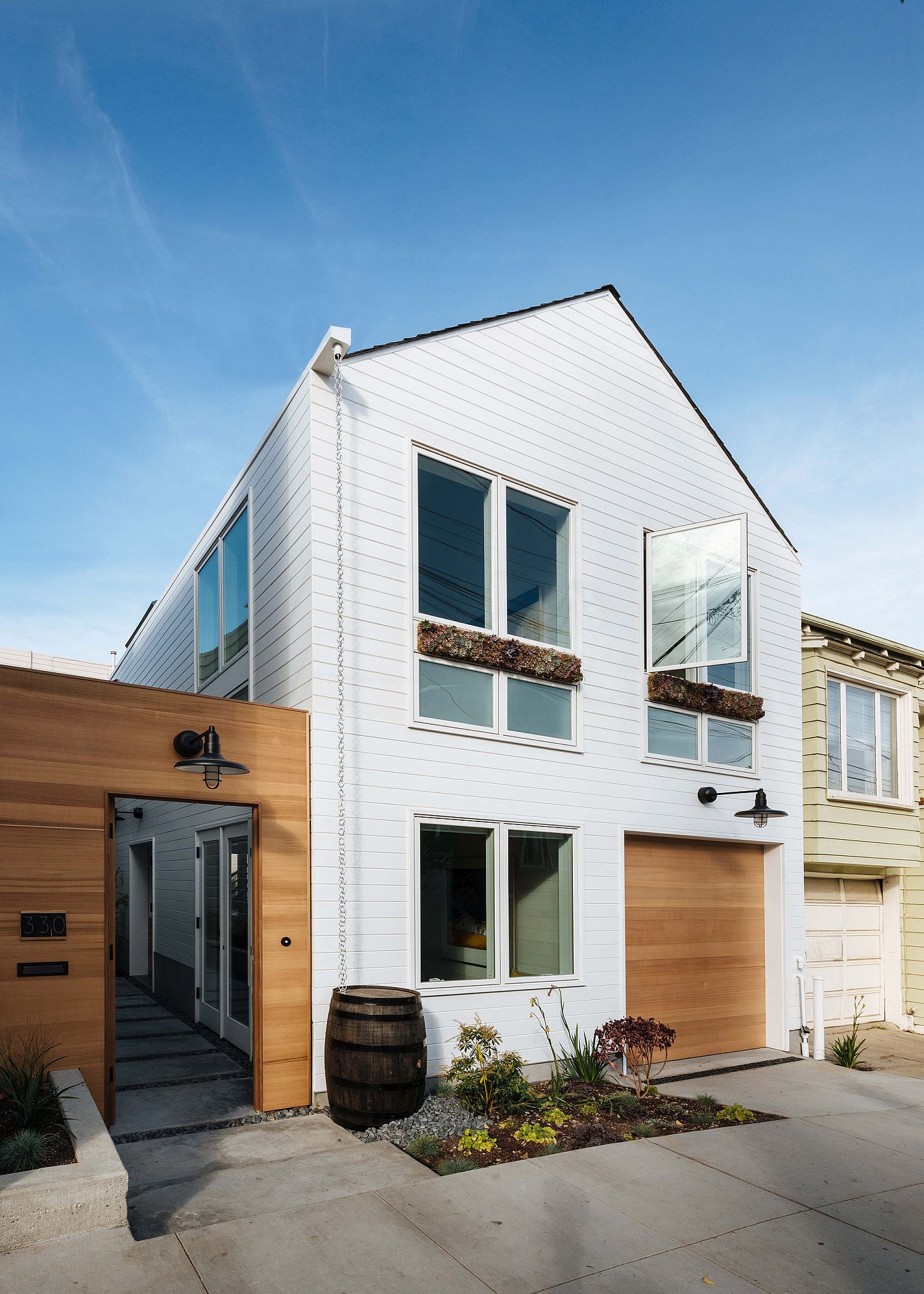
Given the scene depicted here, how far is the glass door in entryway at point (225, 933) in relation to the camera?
8.61 metres

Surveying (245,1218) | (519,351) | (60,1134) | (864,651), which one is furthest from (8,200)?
(864,651)

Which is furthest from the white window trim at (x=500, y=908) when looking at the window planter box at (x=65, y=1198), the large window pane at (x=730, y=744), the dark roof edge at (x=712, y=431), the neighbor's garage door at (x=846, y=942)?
the neighbor's garage door at (x=846, y=942)

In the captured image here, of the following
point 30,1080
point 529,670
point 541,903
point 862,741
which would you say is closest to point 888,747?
point 862,741

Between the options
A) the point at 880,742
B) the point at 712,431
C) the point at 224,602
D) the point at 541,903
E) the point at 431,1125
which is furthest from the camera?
the point at 880,742

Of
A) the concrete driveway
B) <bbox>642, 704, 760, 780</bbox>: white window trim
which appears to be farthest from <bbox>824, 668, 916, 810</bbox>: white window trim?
the concrete driveway

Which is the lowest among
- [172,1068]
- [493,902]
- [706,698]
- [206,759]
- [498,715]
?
[172,1068]

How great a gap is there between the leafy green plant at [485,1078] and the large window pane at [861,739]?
23.1ft

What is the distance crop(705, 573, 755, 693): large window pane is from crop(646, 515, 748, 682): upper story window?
3.35ft

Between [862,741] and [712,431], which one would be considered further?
[862,741]

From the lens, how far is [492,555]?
27.2 feet

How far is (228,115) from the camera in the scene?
33.5ft

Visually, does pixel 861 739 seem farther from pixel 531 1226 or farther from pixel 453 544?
pixel 531 1226

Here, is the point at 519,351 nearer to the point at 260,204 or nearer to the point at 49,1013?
the point at 260,204

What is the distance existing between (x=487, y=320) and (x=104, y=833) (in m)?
5.65
